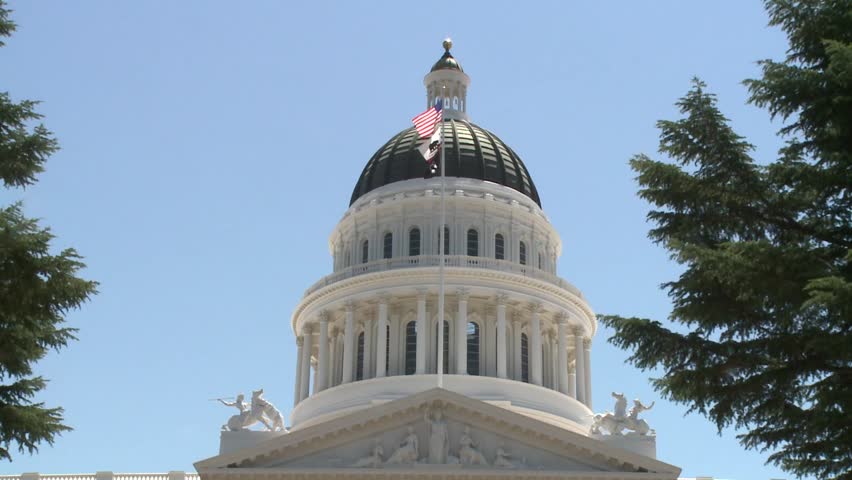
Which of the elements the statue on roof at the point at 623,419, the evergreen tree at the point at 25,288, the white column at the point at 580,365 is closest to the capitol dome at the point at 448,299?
the white column at the point at 580,365

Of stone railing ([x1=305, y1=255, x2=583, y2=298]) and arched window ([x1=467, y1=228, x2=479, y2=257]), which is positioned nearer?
stone railing ([x1=305, y1=255, x2=583, y2=298])

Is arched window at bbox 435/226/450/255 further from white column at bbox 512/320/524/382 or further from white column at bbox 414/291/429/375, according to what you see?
white column at bbox 512/320/524/382

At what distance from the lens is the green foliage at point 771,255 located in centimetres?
2088

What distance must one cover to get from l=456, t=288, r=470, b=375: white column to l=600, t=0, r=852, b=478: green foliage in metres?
31.5

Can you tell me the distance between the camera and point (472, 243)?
59812 mm

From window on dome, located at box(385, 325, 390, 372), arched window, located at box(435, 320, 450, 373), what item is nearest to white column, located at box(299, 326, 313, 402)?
window on dome, located at box(385, 325, 390, 372)

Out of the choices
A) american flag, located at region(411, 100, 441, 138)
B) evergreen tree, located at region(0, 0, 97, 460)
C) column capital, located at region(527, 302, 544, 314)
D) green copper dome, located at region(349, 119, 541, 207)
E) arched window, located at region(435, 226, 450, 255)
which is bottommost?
evergreen tree, located at region(0, 0, 97, 460)

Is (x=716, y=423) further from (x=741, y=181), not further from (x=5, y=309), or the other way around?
(x=5, y=309)

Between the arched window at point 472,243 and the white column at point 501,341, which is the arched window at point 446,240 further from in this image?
the white column at point 501,341

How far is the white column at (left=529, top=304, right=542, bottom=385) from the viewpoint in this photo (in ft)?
184

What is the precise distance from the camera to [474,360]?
57.1 meters

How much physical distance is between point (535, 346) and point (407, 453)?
18108mm

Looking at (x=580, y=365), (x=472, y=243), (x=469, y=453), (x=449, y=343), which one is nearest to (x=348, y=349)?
(x=449, y=343)

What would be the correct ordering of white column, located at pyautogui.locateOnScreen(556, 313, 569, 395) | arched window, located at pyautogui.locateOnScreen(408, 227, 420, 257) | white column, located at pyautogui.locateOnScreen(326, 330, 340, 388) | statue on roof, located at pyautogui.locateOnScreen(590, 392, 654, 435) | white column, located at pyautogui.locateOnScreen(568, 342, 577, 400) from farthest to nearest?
1. white column, located at pyautogui.locateOnScreen(568, 342, 577, 400)
2. arched window, located at pyautogui.locateOnScreen(408, 227, 420, 257)
3. white column, located at pyautogui.locateOnScreen(326, 330, 340, 388)
4. white column, located at pyautogui.locateOnScreen(556, 313, 569, 395)
5. statue on roof, located at pyautogui.locateOnScreen(590, 392, 654, 435)
